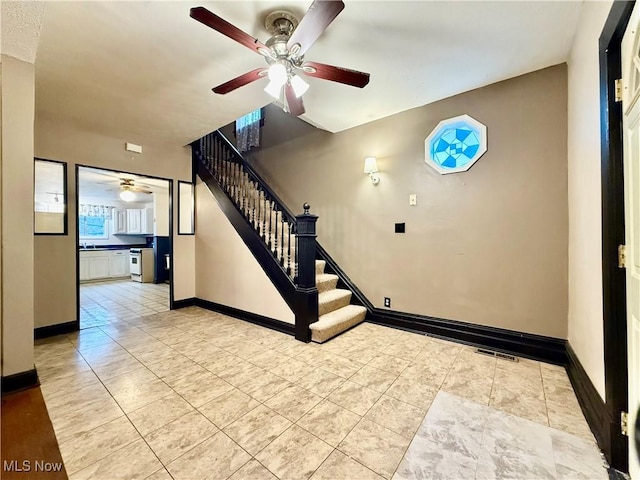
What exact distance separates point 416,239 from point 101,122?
4.23m

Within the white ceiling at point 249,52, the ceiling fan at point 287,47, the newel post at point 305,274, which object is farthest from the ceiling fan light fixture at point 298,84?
the newel post at point 305,274

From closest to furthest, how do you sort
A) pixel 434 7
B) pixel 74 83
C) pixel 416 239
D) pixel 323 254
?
pixel 434 7 → pixel 74 83 → pixel 416 239 → pixel 323 254

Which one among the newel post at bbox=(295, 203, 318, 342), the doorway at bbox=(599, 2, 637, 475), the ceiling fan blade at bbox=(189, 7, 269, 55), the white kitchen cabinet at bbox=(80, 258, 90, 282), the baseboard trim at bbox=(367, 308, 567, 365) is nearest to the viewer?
the doorway at bbox=(599, 2, 637, 475)

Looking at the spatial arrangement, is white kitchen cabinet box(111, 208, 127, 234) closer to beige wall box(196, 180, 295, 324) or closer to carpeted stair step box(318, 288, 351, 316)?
beige wall box(196, 180, 295, 324)

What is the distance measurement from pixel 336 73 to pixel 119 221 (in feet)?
30.4

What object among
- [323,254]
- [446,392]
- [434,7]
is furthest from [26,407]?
[434,7]

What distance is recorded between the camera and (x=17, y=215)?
80.7 inches

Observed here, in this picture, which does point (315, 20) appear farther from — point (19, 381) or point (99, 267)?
point (99, 267)

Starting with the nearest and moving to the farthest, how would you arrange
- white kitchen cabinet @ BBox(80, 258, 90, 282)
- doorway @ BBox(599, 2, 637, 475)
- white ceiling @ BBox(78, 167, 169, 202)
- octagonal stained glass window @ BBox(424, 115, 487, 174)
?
doorway @ BBox(599, 2, 637, 475) → octagonal stained glass window @ BBox(424, 115, 487, 174) → white ceiling @ BBox(78, 167, 169, 202) → white kitchen cabinet @ BBox(80, 258, 90, 282)

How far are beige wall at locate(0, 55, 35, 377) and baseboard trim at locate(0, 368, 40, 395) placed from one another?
0.10ft

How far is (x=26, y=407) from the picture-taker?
182 cm

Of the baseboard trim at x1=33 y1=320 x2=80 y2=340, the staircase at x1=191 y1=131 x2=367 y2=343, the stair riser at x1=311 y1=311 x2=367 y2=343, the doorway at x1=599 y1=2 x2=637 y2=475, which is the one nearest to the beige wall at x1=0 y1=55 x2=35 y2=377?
the baseboard trim at x1=33 y1=320 x2=80 y2=340

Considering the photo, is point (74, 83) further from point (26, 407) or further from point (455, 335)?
point (455, 335)

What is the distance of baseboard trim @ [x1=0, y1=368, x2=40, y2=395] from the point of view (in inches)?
78.0
